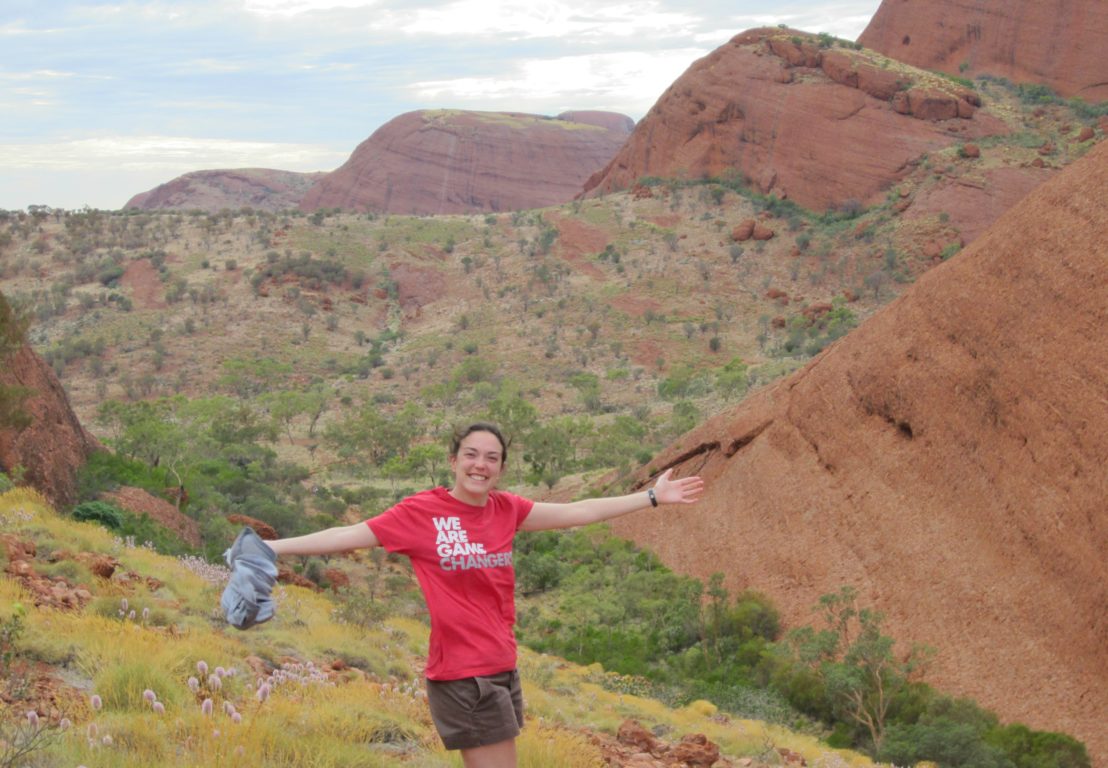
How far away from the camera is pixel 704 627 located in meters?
14.5

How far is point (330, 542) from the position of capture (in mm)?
3410

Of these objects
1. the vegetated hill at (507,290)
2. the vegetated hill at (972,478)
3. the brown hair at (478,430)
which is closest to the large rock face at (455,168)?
the vegetated hill at (507,290)

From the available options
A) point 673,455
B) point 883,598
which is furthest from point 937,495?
point 673,455

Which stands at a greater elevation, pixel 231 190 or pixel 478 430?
pixel 231 190

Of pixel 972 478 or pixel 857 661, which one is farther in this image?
pixel 972 478

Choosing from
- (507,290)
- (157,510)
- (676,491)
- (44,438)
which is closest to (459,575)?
(676,491)

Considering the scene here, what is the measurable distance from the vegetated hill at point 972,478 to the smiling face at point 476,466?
8.69 m

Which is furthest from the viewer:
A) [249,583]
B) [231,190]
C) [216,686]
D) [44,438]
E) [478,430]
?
[231,190]

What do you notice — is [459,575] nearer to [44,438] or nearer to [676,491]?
[676,491]

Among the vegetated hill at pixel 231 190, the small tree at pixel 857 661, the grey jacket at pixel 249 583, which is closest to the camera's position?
the grey jacket at pixel 249 583

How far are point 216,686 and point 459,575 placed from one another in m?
1.63

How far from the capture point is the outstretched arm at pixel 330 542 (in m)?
3.37

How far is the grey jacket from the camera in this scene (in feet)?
10.5

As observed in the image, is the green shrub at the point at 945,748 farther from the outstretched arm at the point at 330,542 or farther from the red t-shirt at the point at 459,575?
the outstretched arm at the point at 330,542
